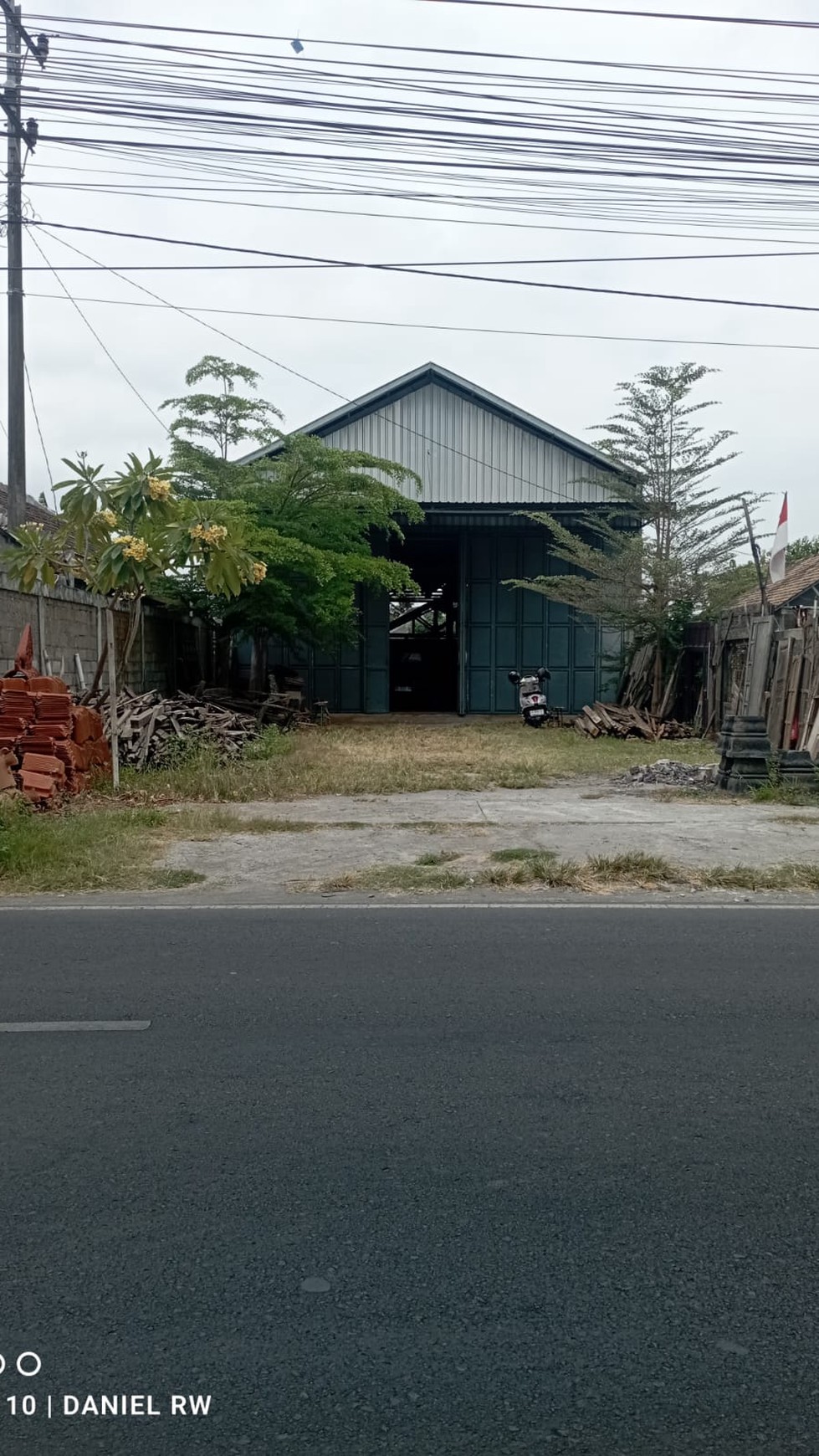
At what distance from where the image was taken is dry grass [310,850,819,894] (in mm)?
8500

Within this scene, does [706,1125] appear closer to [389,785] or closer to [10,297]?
[389,785]

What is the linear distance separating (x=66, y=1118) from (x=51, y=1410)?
1630mm

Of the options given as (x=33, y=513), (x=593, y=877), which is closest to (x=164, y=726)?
(x=33, y=513)

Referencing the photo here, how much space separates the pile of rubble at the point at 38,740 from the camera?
1182 centimetres

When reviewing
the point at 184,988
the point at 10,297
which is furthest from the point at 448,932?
the point at 10,297

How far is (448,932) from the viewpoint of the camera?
7008 millimetres

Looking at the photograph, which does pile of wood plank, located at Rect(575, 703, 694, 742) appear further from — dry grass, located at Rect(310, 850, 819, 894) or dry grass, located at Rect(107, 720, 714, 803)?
dry grass, located at Rect(310, 850, 819, 894)

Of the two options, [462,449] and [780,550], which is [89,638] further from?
[462,449]

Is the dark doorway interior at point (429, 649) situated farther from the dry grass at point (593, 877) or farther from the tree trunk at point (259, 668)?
the dry grass at point (593, 877)

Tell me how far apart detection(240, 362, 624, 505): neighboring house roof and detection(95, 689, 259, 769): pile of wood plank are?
449 inches

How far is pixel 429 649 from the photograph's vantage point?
113 ft

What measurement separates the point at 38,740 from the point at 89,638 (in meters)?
4.65

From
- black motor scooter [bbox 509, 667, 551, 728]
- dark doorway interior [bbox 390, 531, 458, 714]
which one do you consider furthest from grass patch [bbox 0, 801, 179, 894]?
dark doorway interior [bbox 390, 531, 458, 714]

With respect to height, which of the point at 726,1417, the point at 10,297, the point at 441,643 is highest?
the point at 10,297
